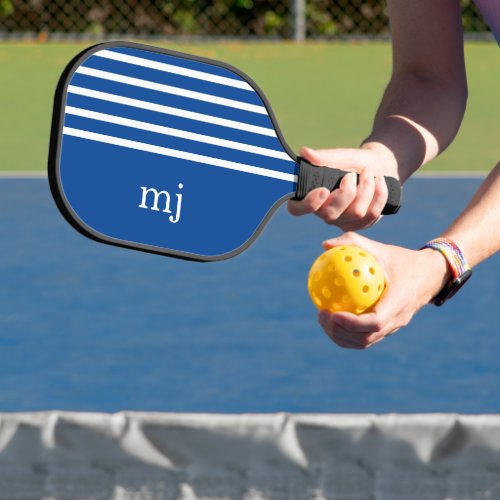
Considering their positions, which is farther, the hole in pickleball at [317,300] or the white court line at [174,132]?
the hole in pickleball at [317,300]


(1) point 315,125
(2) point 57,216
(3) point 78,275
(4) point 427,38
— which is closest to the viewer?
(4) point 427,38

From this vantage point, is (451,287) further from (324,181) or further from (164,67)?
(164,67)

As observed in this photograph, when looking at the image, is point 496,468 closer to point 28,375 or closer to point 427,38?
point 427,38

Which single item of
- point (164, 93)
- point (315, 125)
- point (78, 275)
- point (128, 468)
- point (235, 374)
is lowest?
point (315, 125)

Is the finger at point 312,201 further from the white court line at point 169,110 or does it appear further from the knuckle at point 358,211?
the white court line at point 169,110

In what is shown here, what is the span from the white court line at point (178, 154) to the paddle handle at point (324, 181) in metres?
0.02

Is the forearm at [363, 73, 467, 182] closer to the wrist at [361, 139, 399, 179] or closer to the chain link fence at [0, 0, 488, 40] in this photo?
the wrist at [361, 139, 399, 179]

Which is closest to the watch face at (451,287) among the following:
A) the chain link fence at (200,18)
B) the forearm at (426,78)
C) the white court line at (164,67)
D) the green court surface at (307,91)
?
the forearm at (426,78)

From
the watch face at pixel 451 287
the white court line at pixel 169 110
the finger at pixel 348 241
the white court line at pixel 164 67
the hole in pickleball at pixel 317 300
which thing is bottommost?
the hole in pickleball at pixel 317 300

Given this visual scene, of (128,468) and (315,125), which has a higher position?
(128,468)

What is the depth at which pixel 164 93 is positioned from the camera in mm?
2219

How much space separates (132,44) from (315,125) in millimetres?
6850

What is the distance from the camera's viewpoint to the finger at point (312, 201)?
2221mm

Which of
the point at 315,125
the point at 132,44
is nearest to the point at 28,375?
the point at 132,44
